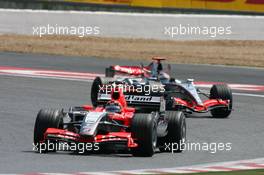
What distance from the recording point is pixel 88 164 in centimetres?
1385

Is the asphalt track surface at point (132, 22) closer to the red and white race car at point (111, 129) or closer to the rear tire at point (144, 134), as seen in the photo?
the red and white race car at point (111, 129)

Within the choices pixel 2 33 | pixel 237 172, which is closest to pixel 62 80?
pixel 2 33

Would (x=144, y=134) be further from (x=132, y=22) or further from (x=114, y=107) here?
(x=132, y=22)

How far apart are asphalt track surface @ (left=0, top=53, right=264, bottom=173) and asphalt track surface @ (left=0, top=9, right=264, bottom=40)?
2662mm

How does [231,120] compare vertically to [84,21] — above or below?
below

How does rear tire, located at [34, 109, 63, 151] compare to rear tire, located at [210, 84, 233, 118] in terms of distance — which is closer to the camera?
rear tire, located at [34, 109, 63, 151]

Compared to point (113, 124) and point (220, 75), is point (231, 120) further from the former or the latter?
point (220, 75)

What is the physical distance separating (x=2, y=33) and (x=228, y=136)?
18987mm

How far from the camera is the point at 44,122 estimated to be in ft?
49.8

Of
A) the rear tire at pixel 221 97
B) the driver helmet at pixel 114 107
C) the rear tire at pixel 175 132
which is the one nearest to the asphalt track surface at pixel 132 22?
the rear tire at pixel 221 97

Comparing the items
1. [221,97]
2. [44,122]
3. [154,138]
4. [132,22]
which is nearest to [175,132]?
[154,138]

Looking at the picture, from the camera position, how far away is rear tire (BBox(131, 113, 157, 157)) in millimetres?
14773

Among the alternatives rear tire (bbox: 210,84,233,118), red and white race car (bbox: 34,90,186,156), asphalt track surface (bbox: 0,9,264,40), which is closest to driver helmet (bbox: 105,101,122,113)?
red and white race car (bbox: 34,90,186,156)

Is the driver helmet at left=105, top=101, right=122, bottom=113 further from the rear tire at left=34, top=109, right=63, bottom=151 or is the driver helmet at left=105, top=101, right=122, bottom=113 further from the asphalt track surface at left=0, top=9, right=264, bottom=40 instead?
the asphalt track surface at left=0, top=9, right=264, bottom=40
